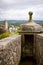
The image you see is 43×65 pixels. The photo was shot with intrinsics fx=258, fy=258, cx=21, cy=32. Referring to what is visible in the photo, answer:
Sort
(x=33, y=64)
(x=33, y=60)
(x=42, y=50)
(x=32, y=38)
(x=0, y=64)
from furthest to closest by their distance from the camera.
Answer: (x=32, y=38) < (x=33, y=60) < (x=33, y=64) < (x=42, y=50) < (x=0, y=64)

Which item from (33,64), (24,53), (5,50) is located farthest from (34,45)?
(5,50)

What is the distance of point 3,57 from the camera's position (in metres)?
6.53

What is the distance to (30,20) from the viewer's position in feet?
53.5

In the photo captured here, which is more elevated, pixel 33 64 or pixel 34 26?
pixel 34 26

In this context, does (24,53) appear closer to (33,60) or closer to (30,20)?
(33,60)

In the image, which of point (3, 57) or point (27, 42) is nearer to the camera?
point (3, 57)

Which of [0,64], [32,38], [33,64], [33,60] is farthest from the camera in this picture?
[32,38]

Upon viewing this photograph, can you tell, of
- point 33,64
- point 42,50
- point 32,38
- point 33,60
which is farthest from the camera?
point 32,38

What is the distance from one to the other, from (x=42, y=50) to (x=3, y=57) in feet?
16.1

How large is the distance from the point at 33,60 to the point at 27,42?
5.87 ft

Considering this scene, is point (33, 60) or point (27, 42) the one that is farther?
point (27, 42)

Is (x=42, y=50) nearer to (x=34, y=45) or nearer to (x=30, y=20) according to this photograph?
(x=34, y=45)

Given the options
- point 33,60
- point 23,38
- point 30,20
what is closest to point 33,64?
point 33,60

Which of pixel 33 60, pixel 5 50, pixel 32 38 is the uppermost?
pixel 5 50
